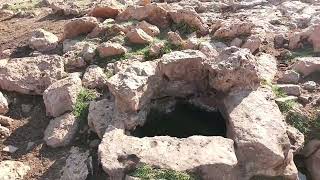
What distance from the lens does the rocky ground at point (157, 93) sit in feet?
28.5

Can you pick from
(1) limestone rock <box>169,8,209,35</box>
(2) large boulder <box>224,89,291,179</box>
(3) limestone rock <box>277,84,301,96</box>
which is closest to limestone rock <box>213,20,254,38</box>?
(1) limestone rock <box>169,8,209,35</box>

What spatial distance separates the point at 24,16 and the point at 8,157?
7694mm

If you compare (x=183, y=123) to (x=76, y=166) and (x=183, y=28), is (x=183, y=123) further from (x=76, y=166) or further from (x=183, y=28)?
(x=183, y=28)

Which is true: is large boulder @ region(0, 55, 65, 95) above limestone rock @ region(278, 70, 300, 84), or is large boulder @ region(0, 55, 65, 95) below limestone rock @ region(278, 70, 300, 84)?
below

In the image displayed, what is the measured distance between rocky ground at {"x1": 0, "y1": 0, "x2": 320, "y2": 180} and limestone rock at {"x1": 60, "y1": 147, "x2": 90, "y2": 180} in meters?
0.02

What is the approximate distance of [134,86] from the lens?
9.77 m

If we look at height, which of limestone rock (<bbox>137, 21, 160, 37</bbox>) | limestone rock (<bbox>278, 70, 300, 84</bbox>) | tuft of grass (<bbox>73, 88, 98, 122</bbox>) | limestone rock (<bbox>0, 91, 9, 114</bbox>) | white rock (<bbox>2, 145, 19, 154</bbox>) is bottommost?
white rock (<bbox>2, 145, 19, 154</bbox>)

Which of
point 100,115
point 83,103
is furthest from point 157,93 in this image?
point 83,103

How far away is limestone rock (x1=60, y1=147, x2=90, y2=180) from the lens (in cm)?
919

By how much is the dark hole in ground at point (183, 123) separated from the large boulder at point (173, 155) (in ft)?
3.80

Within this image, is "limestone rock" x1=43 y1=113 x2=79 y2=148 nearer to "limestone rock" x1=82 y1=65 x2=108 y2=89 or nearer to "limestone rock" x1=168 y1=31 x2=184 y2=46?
"limestone rock" x1=82 y1=65 x2=108 y2=89

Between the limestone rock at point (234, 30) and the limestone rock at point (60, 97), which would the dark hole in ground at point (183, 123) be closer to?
the limestone rock at point (60, 97)

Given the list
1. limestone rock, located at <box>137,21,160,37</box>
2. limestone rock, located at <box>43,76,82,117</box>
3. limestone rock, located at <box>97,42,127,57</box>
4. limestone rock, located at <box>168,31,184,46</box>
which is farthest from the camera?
limestone rock, located at <box>137,21,160,37</box>

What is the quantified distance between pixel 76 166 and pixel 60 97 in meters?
1.93
